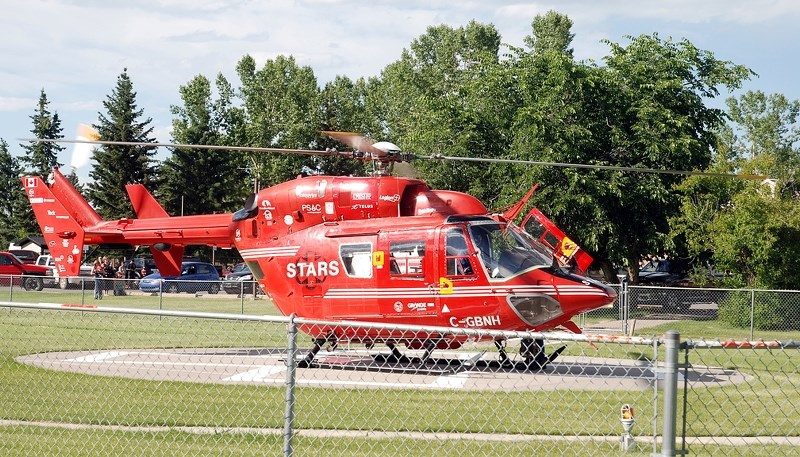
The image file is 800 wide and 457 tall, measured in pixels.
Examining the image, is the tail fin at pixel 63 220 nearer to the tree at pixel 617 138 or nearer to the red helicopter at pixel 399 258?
the red helicopter at pixel 399 258

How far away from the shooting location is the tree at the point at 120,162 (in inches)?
2445

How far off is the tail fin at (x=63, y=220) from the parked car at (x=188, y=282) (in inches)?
230

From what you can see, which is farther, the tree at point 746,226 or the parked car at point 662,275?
the parked car at point 662,275

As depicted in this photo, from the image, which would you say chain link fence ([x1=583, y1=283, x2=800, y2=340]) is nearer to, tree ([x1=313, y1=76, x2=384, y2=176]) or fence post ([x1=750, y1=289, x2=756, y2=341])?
fence post ([x1=750, y1=289, x2=756, y2=341])

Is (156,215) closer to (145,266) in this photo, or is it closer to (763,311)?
(763,311)

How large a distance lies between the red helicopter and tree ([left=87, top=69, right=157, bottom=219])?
46480mm

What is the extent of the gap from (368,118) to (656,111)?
1867 inches

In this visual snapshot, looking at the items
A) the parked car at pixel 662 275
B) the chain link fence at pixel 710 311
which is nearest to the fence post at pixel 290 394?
the chain link fence at pixel 710 311

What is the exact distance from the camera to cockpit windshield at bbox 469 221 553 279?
15125 millimetres

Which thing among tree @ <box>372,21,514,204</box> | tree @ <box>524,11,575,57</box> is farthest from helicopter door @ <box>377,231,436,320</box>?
tree @ <box>524,11,575,57</box>

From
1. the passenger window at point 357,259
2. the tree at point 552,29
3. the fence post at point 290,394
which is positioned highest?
the tree at point 552,29

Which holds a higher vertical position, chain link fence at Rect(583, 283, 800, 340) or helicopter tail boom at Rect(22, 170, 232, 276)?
helicopter tail boom at Rect(22, 170, 232, 276)

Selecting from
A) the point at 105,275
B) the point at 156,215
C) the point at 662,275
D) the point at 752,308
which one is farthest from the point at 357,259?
the point at 662,275

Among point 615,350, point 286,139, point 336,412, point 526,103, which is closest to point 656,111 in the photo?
point 526,103
